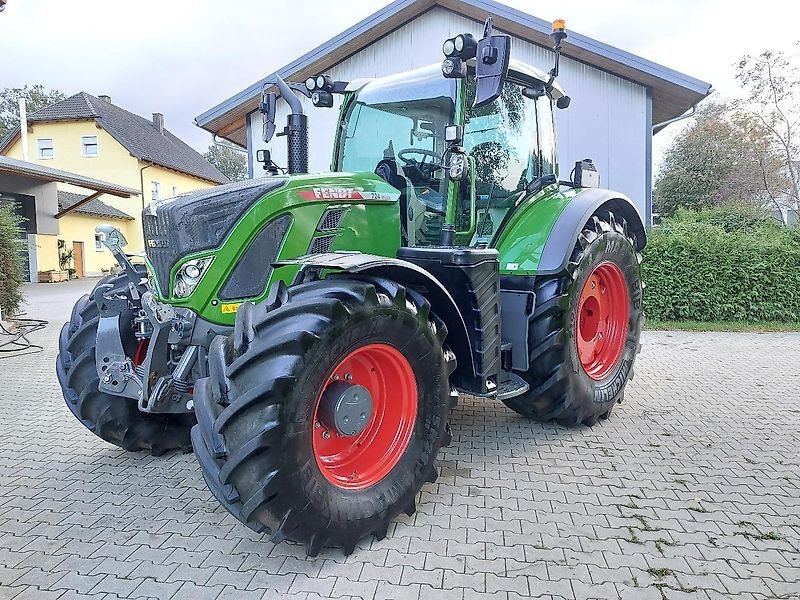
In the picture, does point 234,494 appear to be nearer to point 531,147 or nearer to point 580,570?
point 580,570

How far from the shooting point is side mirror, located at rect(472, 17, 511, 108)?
3170 mm

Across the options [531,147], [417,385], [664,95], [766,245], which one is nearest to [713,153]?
[664,95]

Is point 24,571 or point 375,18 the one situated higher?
point 375,18

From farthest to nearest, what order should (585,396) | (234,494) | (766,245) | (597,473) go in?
(766,245) → (585,396) → (597,473) → (234,494)

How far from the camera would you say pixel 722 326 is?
9797mm

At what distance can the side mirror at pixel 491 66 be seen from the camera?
10.4ft

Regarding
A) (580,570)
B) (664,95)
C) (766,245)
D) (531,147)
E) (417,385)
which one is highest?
(664,95)

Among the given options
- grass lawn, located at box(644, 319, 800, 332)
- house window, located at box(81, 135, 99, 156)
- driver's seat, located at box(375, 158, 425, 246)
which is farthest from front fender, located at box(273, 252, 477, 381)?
house window, located at box(81, 135, 99, 156)

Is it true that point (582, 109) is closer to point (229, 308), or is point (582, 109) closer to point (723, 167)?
point (229, 308)

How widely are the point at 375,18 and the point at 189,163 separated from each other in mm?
25308

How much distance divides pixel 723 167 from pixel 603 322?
2390 centimetres

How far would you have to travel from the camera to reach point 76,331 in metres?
3.82

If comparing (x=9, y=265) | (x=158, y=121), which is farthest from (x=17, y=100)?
(x=9, y=265)

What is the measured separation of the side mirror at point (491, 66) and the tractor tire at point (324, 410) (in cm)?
111
